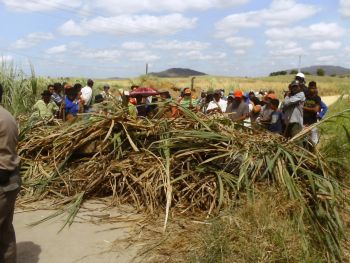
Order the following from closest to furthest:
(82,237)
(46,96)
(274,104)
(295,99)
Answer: (82,237)
(295,99)
(274,104)
(46,96)

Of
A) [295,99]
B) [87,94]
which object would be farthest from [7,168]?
[87,94]

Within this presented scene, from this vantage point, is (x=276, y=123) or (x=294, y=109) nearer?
(x=294, y=109)

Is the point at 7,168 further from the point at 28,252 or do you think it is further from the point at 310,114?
the point at 310,114

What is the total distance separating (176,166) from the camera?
18.0ft

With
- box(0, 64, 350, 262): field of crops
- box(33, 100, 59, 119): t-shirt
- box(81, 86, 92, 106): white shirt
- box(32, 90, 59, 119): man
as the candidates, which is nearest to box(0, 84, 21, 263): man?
box(0, 64, 350, 262): field of crops

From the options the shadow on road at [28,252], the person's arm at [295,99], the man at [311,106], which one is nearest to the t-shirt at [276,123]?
the person's arm at [295,99]

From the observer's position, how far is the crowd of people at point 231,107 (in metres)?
6.43

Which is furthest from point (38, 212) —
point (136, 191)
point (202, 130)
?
point (202, 130)

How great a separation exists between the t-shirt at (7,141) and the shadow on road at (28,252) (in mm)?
1138

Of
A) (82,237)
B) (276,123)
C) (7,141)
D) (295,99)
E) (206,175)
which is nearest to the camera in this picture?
(7,141)

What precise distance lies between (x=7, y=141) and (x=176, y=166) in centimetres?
246

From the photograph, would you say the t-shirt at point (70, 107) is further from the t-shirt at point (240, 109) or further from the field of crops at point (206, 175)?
the t-shirt at point (240, 109)

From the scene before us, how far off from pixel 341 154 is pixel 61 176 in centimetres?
385

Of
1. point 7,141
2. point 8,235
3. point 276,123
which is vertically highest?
point 7,141
